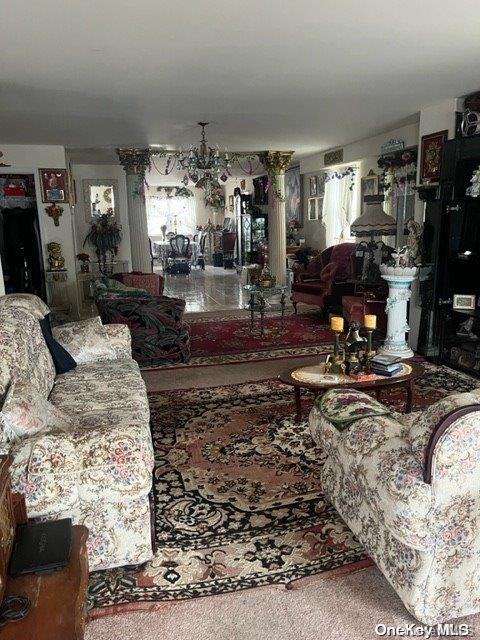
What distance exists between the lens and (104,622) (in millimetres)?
1754

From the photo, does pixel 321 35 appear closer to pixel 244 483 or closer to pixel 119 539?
pixel 244 483

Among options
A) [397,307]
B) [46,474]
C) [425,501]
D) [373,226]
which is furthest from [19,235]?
[425,501]

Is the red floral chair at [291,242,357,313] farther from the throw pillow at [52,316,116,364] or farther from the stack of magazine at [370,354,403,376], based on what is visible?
the throw pillow at [52,316,116,364]

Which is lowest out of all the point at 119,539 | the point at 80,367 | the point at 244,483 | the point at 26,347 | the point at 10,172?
the point at 244,483

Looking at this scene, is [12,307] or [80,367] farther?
[80,367]

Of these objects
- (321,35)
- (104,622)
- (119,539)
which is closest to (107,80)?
(321,35)

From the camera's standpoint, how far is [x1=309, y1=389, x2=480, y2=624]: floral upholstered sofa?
1.45 m

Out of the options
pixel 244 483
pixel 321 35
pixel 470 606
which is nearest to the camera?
pixel 470 606

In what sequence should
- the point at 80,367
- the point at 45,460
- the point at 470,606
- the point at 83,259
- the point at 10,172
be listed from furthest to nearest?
the point at 83,259 < the point at 10,172 < the point at 80,367 < the point at 45,460 < the point at 470,606

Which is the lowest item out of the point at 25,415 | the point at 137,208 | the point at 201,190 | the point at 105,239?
the point at 25,415

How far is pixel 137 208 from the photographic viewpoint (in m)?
8.48

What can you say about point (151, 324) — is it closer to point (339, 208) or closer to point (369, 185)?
point (369, 185)

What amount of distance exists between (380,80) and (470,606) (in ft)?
12.5

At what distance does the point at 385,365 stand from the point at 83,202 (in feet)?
25.5
